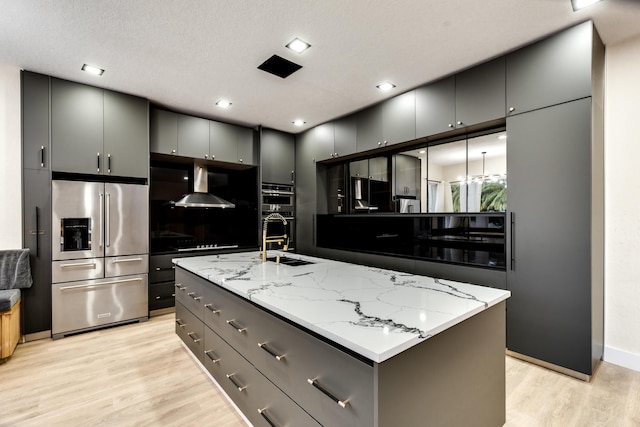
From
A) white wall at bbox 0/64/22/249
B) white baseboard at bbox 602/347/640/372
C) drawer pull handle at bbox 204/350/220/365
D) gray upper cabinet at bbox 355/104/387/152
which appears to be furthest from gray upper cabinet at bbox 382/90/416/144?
white wall at bbox 0/64/22/249

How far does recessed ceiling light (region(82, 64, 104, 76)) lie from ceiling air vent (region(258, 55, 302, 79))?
5.28ft

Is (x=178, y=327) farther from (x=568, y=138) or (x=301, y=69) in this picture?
(x=568, y=138)

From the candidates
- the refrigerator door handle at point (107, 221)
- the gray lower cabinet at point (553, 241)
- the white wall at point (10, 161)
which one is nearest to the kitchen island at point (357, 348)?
the gray lower cabinet at point (553, 241)

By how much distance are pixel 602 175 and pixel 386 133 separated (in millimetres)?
2067

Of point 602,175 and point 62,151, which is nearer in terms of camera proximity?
point 602,175

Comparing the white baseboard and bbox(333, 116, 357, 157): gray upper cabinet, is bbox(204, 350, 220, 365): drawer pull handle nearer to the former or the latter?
bbox(333, 116, 357, 157): gray upper cabinet

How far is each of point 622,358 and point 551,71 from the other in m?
2.47

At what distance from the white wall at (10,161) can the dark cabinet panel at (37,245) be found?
8 centimetres

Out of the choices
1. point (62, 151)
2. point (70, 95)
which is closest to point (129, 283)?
point (62, 151)

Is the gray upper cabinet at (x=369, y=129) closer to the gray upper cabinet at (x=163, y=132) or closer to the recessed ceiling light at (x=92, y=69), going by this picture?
the gray upper cabinet at (x=163, y=132)

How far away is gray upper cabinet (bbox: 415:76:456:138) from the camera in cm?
302

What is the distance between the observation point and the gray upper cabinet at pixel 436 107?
119 inches

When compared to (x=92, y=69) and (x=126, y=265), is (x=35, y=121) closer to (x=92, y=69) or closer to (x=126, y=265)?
(x=92, y=69)

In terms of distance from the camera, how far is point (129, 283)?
3.52 metres
